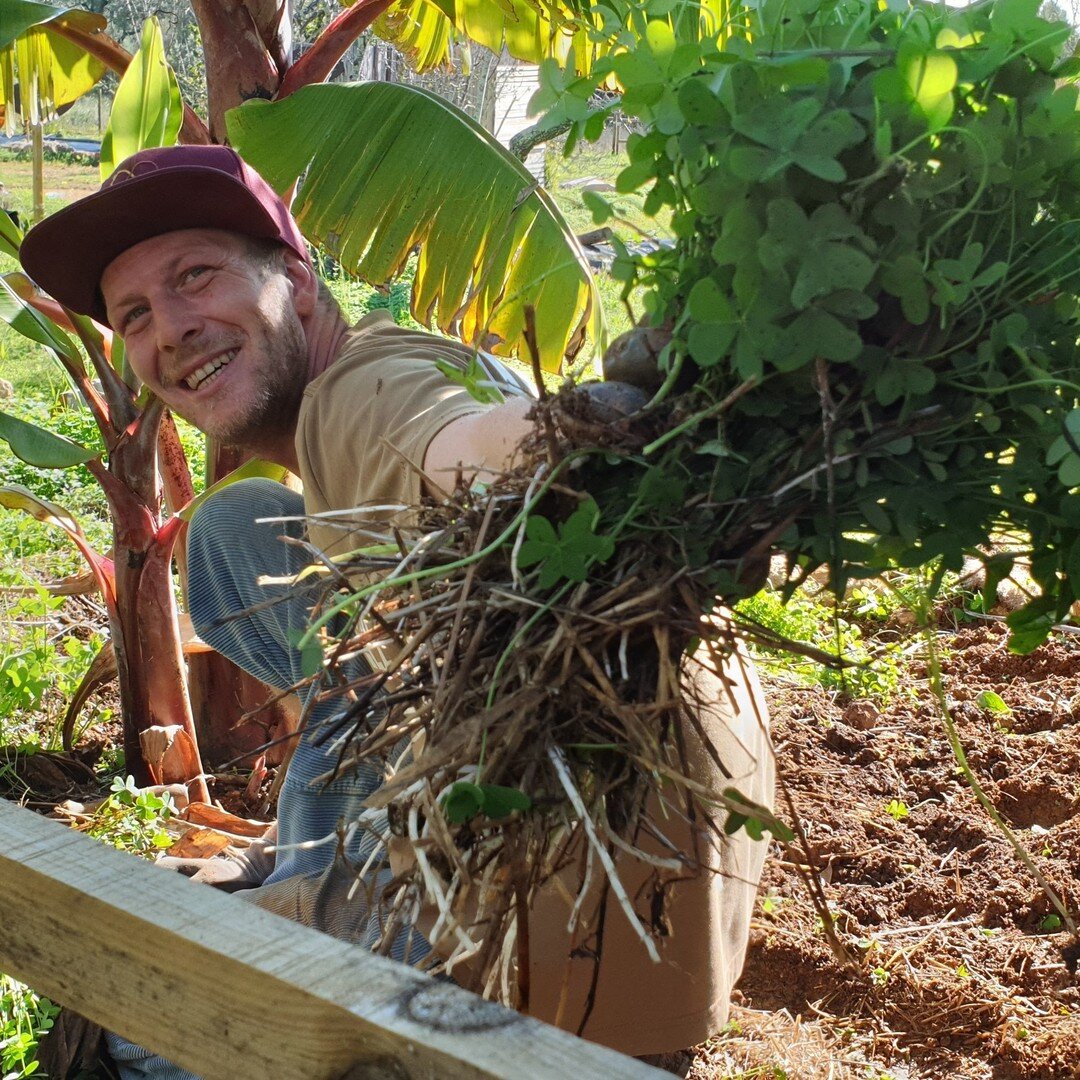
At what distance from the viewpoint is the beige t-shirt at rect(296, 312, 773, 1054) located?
68.0 inches

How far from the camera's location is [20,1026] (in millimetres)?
2205

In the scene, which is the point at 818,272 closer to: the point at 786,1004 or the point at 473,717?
the point at 473,717

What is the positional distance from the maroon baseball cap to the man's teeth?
0.82ft

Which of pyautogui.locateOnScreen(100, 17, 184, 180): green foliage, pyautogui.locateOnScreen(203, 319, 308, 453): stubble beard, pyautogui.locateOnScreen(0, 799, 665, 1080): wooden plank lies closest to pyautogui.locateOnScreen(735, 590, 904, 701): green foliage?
pyautogui.locateOnScreen(203, 319, 308, 453): stubble beard

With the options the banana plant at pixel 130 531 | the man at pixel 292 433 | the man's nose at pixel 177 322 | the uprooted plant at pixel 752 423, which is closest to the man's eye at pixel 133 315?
the man at pixel 292 433

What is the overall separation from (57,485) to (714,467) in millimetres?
4756

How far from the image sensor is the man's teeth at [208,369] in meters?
2.18

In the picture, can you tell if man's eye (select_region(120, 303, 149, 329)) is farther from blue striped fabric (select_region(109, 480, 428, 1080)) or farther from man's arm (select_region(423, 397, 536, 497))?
man's arm (select_region(423, 397, 536, 497))

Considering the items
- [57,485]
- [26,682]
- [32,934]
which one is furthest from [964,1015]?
[57,485]

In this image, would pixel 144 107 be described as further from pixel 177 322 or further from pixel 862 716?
pixel 862 716

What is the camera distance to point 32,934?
958mm

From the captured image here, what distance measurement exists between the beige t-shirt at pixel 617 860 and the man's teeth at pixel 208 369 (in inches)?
10.5

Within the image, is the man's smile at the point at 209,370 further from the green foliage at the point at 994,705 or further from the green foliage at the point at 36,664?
the green foliage at the point at 994,705

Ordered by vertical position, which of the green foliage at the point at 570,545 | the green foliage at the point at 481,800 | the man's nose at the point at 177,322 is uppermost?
the man's nose at the point at 177,322
